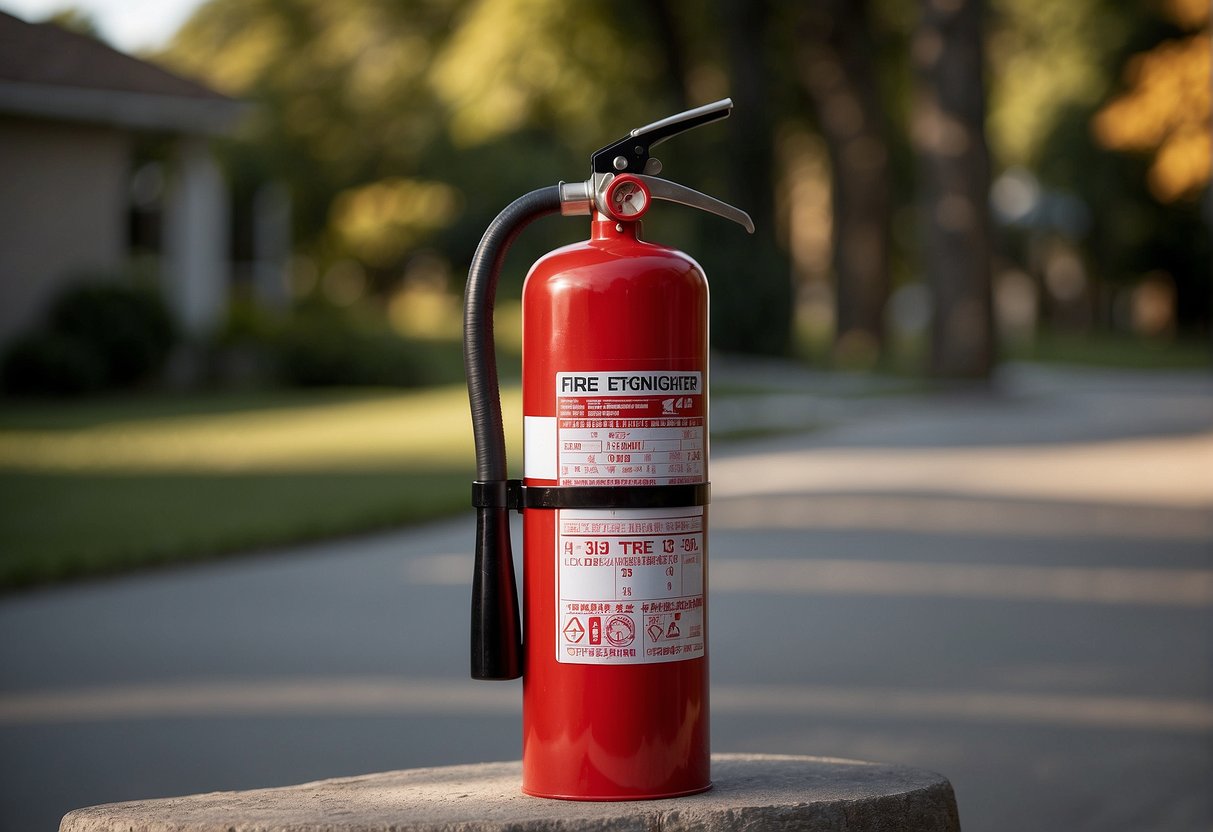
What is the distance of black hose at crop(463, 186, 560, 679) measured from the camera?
11.2 feet

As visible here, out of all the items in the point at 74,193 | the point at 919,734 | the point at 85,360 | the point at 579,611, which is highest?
the point at 74,193

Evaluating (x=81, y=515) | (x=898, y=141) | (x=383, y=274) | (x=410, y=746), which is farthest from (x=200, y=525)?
(x=383, y=274)

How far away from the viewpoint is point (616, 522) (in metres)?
3.28

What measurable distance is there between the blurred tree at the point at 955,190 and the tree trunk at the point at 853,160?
6942 mm

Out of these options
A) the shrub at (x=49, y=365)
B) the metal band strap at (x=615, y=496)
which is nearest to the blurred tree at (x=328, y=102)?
the shrub at (x=49, y=365)

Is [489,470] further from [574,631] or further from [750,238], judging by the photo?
[750,238]

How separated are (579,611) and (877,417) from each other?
16828 millimetres

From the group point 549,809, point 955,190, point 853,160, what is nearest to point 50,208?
point 955,190

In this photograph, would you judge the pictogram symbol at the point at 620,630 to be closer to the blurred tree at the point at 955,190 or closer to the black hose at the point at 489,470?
the black hose at the point at 489,470

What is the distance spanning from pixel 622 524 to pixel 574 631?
0.76 feet

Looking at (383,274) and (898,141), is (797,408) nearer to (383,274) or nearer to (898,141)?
(898,141)

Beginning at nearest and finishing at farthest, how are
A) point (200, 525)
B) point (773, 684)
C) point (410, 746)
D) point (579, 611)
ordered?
point (579, 611)
point (410, 746)
point (773, 684)
point (200, 525)

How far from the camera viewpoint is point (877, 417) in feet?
65.1

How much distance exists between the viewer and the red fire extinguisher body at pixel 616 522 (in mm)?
3266
